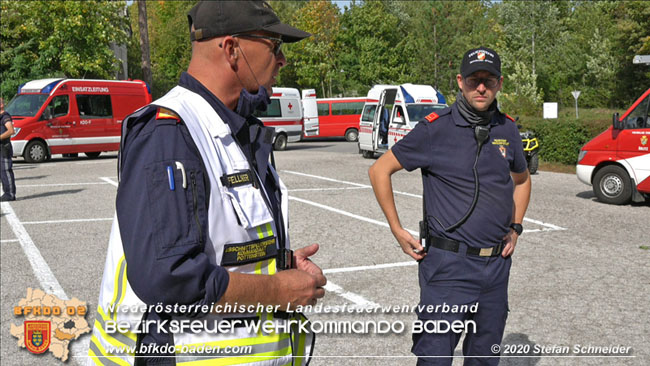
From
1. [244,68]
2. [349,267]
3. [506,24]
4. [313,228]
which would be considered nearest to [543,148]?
[313,228]

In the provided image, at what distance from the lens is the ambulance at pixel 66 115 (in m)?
20.7

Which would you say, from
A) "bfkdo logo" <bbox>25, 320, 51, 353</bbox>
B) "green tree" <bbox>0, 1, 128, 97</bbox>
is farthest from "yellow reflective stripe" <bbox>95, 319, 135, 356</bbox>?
"green tree" <bbox>0, 1, 128, 97</bbox>

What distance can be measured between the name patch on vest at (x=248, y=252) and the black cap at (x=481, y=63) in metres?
1.96

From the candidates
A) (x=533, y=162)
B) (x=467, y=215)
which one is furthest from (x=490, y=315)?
(x=533, y=162)

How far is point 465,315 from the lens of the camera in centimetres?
313

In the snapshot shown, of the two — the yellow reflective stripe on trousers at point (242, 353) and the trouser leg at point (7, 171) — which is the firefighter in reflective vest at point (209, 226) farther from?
the trouser leg at point (7, 171)

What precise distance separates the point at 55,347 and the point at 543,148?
1655cm

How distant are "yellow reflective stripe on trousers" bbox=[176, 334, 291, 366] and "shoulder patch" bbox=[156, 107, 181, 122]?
1.98 feet

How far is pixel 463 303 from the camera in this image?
3.10 meters

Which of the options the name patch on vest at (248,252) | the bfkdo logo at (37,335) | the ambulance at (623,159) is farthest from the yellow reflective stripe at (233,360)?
the ambulance at (623,159)

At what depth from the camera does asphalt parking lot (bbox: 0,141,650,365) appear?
181 inches

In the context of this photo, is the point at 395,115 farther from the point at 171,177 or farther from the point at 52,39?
the point at 171,177

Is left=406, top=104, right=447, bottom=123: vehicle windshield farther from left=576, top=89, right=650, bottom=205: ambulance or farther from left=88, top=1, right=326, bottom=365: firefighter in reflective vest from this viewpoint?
left=88, top=1, right=326, bottom=365: firefighter in reflective vest

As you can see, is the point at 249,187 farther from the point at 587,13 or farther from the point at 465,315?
the point at 587,13
